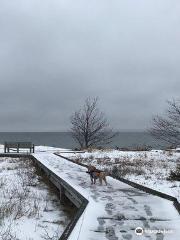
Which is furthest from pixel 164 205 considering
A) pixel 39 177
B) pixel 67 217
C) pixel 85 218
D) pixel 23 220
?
pixel 39 177

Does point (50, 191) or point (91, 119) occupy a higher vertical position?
point (91, 119)

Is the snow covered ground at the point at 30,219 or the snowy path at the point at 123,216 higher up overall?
the snowy path at the point at 123,216

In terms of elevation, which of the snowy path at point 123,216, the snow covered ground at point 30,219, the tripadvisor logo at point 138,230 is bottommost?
the snow covered ground at point 30,219

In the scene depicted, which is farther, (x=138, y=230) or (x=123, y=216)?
(x=123, y=216)

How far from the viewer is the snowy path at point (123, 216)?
3.88 m

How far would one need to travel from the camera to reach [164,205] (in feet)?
17.5

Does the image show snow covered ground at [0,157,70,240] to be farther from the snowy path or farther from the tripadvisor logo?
the tripadvisor logo

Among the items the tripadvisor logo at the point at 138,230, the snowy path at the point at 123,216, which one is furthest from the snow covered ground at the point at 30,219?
the tripadvisor logo at the point at 138,230

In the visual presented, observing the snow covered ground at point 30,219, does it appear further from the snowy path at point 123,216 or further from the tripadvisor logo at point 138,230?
the tripadvisor logo at point 138,230

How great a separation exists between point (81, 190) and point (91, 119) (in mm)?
20960

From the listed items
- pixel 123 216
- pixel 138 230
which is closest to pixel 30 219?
pixel 123 216

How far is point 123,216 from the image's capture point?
461 cm

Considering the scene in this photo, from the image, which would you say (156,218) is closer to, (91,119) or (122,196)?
(122,196)

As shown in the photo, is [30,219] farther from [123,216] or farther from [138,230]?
[138,230]
